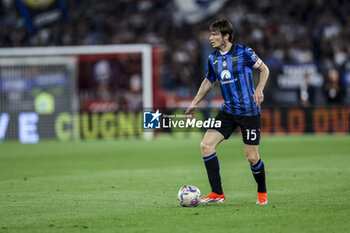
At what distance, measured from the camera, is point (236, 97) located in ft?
25.9

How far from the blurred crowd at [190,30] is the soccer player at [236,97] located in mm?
17806

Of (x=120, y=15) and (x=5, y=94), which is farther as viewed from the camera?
(x=120, y=15)

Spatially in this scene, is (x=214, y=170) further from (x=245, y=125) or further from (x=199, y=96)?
(x=199, y=96)

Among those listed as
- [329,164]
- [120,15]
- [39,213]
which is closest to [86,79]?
[120,15]

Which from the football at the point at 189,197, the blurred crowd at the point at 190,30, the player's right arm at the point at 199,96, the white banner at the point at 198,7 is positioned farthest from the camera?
the blurred crowd at the point at 190,30

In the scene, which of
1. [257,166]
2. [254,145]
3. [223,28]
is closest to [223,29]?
[223,28]

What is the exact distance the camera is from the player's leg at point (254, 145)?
7.85m

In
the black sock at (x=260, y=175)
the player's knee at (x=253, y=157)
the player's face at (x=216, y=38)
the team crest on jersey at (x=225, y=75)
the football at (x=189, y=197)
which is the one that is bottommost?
the football at (x=189, y=197)

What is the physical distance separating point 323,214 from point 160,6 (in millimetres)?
25605

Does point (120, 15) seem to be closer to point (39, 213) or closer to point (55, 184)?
point (55, 184)

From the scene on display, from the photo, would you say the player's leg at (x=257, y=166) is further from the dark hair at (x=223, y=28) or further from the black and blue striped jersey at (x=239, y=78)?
the dark hair at (x=223, y=28)

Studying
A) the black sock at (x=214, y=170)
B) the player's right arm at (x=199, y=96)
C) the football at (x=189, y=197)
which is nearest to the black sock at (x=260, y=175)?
the black sock at (x=214, y=170)

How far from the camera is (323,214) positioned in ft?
23.1

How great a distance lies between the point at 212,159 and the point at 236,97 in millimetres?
802
